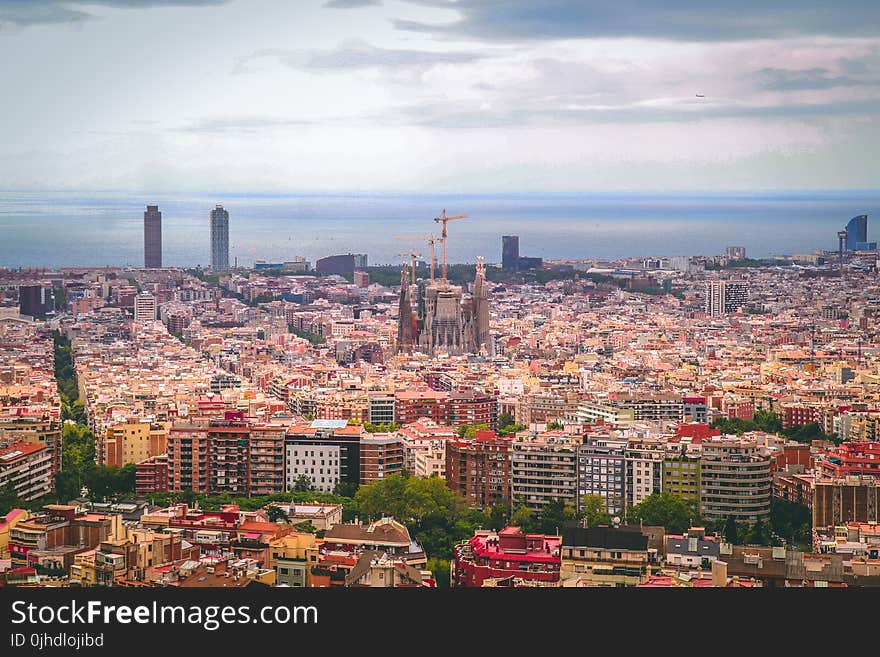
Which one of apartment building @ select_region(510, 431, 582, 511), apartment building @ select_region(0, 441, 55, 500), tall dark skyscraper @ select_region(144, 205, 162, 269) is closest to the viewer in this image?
apartment building @ select_region(510, 431, 582, 511)

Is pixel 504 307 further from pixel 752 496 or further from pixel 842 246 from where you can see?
pixel 752 496

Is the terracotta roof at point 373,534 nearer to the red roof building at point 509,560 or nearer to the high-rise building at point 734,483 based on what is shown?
the red roof building at point 509,560

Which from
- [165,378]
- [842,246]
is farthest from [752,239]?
[165,378]

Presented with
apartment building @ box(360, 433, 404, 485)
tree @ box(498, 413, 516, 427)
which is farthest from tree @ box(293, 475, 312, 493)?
tree @ box(498, 413, 516, 427)

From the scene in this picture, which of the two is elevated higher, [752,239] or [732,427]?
[752,239]

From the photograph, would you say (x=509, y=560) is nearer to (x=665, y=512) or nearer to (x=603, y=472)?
(x=665, y=512)

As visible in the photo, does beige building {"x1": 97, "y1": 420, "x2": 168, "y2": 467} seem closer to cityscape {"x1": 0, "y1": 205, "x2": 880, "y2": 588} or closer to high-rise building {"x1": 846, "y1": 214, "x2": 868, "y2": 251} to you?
cityscape {"x1": 0, "y1": 205, "x2": 880, "y2": 588}

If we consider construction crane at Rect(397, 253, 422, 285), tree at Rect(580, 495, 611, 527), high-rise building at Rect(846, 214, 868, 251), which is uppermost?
high-rise building at Rect(846, 214, 868, 251)
